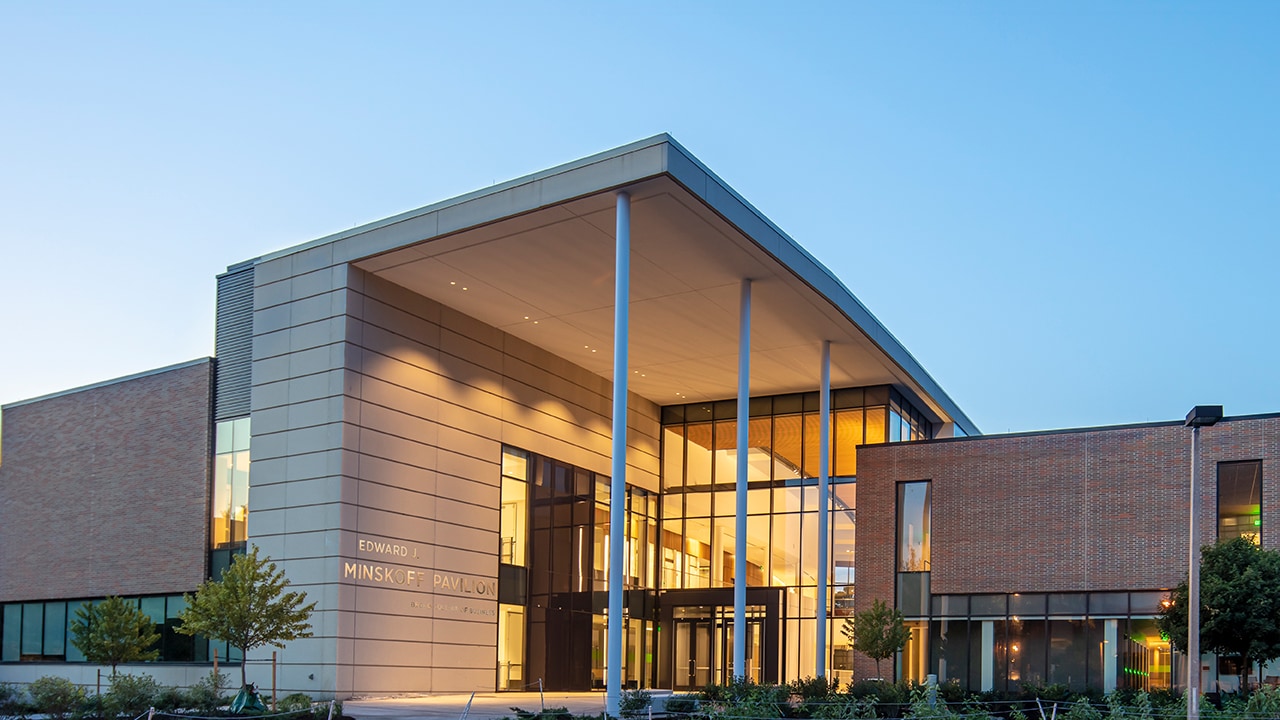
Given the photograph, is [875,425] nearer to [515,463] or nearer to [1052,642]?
[1052,642]

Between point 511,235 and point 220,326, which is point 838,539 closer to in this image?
point 511,235

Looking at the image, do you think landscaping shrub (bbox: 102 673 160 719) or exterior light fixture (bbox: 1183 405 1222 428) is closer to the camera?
exterior light fixture (bbox: 1183 405 1222 428)

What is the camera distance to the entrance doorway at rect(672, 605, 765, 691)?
143 ft

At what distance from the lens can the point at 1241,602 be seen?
2922 centimetres

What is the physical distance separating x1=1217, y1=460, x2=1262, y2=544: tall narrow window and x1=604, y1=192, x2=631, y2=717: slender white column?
18.5 meters

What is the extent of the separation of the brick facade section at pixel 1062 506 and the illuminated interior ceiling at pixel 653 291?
5.02 m

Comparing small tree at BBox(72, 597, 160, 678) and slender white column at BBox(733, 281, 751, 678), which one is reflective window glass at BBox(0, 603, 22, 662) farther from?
slender white column at BBox(733, 281, 751, 678)

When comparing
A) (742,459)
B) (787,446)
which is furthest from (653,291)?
(787,446)

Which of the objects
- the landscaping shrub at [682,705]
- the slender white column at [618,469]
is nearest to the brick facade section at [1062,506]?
the landscaping shrub at [682,705]

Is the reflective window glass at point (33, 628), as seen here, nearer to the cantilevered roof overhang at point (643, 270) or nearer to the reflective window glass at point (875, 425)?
the cantilevered roof overhang at point (643, 270)

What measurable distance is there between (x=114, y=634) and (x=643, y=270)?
1771 centimetres

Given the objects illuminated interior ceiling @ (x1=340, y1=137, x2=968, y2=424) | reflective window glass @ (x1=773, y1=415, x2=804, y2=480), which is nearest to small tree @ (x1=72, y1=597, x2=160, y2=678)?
illuminated interior ceiling @ (x1=340, y1=137, x2=968, y2=424)

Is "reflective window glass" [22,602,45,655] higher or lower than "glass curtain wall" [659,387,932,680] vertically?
lower

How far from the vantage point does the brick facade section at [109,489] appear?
123 ft
